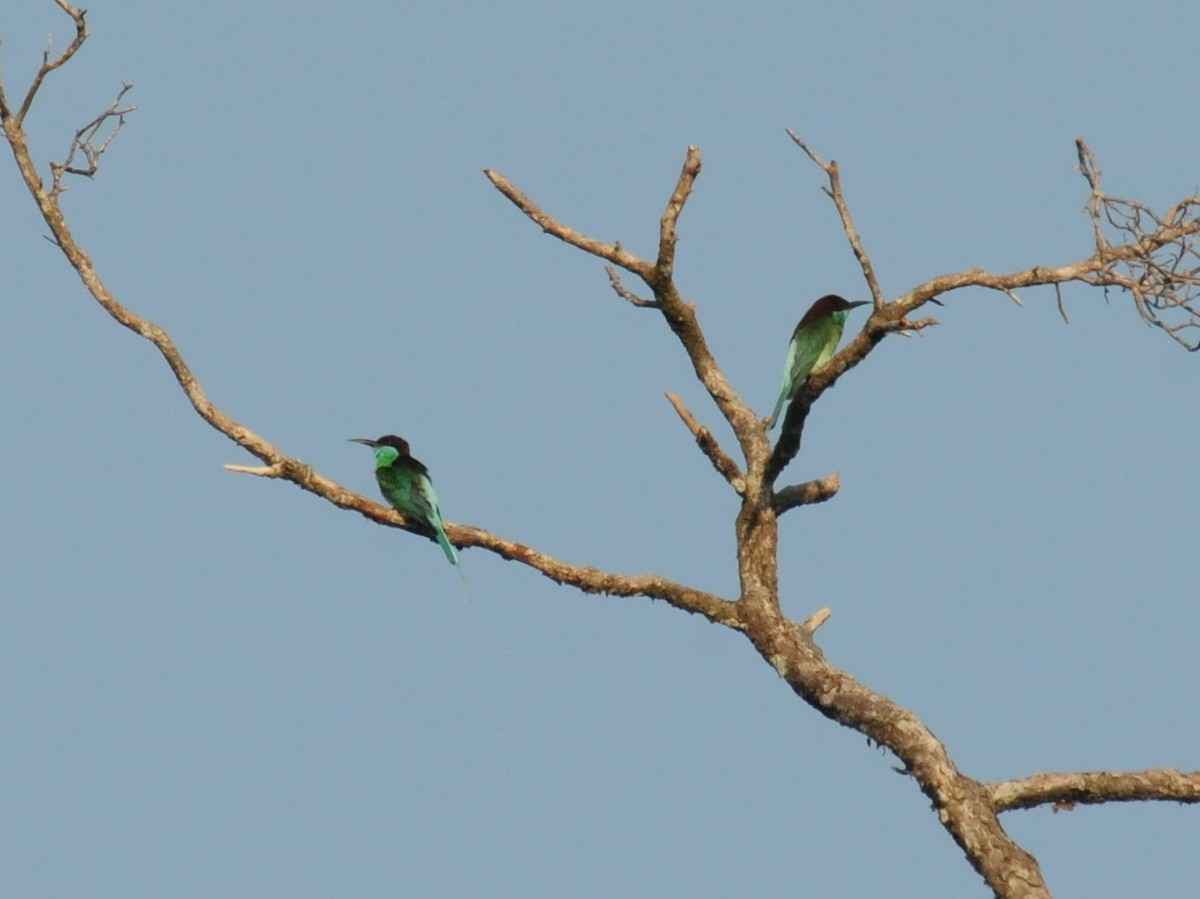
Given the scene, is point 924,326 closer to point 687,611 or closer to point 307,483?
point 687,611

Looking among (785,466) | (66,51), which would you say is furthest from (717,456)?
(66,51)

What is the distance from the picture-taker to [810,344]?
849 cm

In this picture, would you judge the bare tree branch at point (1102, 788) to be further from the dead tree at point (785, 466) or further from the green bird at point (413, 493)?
the green bird at point (413, 493)

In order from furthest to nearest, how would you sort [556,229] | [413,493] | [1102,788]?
[413,493]
[556,229]
[1102,788]

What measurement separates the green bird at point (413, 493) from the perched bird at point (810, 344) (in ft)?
6.37

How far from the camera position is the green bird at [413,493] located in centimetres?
828

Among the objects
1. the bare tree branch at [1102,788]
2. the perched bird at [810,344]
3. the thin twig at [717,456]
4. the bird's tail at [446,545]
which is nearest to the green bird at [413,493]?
the bird's tail at [446,545]

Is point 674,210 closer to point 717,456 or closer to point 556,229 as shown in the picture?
point 556,229

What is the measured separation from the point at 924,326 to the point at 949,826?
226 cm

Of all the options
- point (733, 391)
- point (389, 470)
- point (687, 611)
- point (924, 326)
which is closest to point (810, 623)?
point (687, 611)

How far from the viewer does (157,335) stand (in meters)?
8.01

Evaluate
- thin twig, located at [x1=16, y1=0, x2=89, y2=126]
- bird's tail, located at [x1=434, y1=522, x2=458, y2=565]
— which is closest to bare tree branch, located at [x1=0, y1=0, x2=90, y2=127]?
thin twig, located at [x1=16, y1=0, x2=89, y2=126]

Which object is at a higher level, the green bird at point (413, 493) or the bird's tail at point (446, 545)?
the green bird at point (413, 493)

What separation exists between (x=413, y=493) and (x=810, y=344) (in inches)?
92.2
